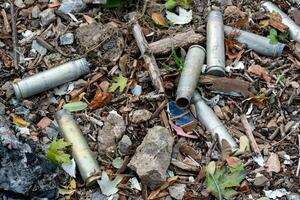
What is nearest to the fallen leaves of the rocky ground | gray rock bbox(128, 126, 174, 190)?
the rocky ground

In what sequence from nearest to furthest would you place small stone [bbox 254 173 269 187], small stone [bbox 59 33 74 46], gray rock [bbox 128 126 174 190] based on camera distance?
gray rock [bbox 128 126 174 190], small stone [bbox 254 173 269 187], small stone [bbox 59 33 74 46]

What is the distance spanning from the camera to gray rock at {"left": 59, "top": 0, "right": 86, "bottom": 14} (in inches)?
227

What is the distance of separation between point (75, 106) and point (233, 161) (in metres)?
1.45

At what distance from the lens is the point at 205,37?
18.3ft

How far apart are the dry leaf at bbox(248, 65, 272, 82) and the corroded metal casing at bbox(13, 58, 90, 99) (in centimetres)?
153

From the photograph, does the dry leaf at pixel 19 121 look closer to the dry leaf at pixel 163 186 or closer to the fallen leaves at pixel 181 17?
the dry leaf at pixel 163 186

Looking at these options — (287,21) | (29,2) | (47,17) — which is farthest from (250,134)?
(29,2)

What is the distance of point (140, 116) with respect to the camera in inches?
197

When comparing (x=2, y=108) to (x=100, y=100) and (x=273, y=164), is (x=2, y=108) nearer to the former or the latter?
(x=100, y=100)

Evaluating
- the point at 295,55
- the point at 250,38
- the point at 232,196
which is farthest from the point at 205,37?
the point at 232,196

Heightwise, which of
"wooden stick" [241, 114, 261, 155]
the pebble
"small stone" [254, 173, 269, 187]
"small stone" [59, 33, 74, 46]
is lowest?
"small stone" [254, 173, 269, 187]

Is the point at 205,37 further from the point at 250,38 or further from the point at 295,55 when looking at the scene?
the point at 295,55

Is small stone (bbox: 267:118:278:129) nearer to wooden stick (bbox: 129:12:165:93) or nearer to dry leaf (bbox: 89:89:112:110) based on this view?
wooden stick (bbox: 129:12:165:93)

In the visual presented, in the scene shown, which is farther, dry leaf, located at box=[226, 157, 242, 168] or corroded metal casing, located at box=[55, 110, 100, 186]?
dry leaf, located at box=[226, 157, 242, 168]
